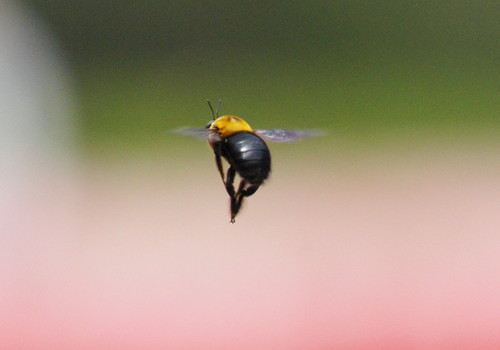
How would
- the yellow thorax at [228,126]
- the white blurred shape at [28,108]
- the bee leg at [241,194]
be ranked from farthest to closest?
the white blurred shape at [28,108]
the yellow thorax at [228,126]
the bee leg at [241,194]

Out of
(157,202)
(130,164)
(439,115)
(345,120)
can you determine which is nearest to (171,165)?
(130,164)

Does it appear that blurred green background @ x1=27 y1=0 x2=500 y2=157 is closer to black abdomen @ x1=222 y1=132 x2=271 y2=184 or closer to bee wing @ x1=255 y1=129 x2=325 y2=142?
bee wing @ x1=255 y1=129 x2=325 y2=142

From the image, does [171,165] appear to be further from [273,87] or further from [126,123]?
[273,87]

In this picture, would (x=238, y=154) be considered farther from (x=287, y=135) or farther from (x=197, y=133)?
(x=287, y=135)

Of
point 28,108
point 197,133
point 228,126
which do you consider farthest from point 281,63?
point 197,133

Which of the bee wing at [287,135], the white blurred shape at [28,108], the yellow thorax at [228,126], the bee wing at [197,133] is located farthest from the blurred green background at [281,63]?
the bee wing at [197,133]

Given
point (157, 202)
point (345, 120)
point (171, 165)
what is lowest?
point (157, 202)

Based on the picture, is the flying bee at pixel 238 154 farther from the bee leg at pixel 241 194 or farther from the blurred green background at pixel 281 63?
the blurred green background at pixel 281 63
